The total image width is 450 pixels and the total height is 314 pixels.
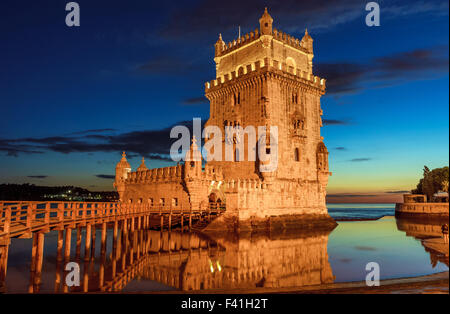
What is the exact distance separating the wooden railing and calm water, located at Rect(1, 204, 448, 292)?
259 centimetres

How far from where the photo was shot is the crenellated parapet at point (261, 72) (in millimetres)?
37638

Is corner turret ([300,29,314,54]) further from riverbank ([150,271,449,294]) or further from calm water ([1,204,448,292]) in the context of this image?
riverbank ([150,271,449,294])

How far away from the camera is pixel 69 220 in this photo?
2014 cm

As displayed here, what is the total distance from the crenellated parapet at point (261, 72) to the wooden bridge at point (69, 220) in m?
14.8

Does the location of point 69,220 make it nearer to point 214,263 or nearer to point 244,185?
point 214,263

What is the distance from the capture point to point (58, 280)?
16859mm

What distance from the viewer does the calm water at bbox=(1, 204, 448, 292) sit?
680 inches

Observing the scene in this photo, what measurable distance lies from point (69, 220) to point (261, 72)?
25269 mm

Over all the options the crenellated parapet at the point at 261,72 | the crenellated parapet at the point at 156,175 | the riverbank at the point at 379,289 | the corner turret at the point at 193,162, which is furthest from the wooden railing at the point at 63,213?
the crenellated parapet at the point at 261,72

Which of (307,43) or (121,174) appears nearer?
(307,43)

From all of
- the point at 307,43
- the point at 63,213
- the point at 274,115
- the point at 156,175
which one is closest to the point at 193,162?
the point at 156,175

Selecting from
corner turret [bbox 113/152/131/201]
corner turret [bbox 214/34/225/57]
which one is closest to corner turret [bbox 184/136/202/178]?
corner turret [bbox 214/34/225/57]
